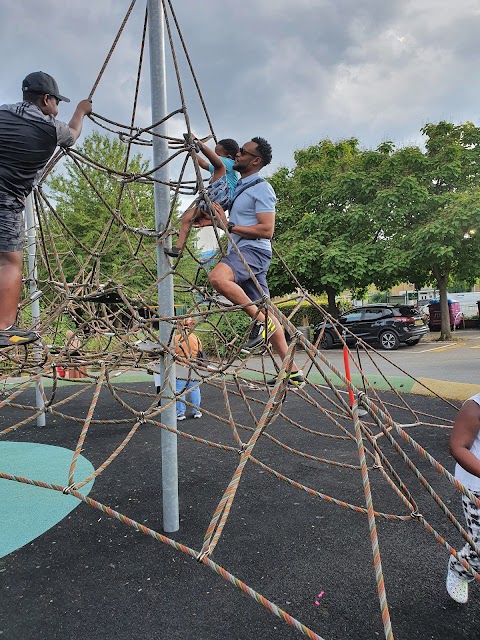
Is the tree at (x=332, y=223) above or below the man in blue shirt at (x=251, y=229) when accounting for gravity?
above

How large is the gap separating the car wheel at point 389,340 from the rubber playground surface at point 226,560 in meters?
8.31

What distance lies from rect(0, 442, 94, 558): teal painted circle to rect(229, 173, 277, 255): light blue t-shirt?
1.90 metres

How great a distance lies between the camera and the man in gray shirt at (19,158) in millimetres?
1845

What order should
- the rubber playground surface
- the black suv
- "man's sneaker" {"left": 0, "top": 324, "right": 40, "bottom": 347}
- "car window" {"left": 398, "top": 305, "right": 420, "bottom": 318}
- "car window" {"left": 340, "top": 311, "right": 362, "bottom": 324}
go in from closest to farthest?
1. the rubber playground surface
2. "man's sneaker" {"left": 0, "top": 324, "right": 40, "bottom": 347}
3. the black suv
4. "car window" {"left": 398, "top": 305, "right": 420, "bottom": 318}
5. "car window" {"left": 340, "top": 311, "right": 362, "bottom": 324}

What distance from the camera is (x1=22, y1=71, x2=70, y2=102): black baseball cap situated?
6.17ft

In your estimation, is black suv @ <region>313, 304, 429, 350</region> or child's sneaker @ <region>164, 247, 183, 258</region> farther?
black suv @ <region>313, 304, 429, 350</region>

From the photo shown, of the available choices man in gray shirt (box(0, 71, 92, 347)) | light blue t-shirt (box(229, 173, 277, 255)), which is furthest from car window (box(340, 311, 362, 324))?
man in gray shirt (box(0, 71, 92, 347))

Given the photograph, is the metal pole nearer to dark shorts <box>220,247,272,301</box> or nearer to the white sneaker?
dark shorts <box>220,247,272,301</box>

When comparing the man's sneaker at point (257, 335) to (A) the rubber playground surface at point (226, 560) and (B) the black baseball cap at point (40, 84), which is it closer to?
(A) the rubber playground surface at point (226, 560)

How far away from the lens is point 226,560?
2102mm

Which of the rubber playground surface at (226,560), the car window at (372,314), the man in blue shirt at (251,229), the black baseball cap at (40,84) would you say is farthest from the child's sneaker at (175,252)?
the car window at (372,314)

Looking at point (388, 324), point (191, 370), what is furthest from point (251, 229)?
point (388, 324)

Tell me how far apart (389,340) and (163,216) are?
10.3 meters

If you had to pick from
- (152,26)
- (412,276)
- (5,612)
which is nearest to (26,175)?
(152,26)
